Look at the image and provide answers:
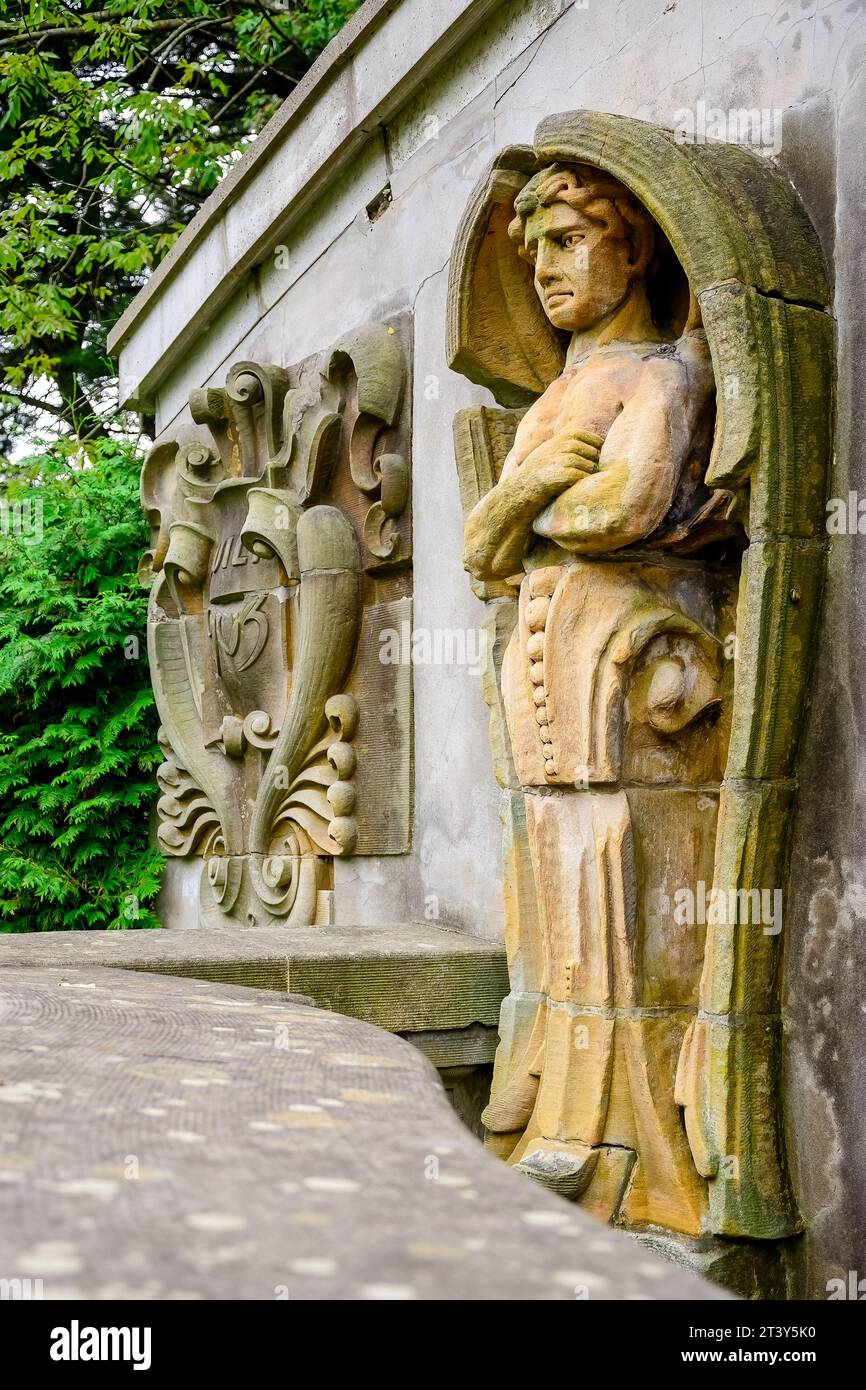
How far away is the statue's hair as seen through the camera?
312 cm

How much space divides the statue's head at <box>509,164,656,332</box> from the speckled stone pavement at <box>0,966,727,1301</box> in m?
1.87

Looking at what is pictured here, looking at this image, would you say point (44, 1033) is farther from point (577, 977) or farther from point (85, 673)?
point (85, 673)

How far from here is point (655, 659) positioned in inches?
119

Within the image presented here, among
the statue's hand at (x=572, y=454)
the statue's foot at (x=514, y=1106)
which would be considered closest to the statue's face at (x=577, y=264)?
the statue's hand at (x=572, y=454)

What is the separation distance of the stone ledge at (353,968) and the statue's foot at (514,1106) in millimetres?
372

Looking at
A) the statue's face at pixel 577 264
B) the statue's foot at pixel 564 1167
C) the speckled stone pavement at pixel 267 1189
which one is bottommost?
the statue's foot at pixel 564 1167

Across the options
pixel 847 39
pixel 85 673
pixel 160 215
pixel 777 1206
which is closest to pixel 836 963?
pixel 777 1206

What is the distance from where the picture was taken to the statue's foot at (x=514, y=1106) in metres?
3.25

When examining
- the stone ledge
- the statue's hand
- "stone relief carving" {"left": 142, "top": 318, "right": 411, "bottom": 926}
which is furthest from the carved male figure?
"stone relief carving" {"left": 142, "top": 318, "right": 411, "bottom": 926}

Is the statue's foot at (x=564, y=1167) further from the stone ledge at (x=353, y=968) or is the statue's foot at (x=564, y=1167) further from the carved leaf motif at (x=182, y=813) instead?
the carved leaf motif at (x=182, y=813)

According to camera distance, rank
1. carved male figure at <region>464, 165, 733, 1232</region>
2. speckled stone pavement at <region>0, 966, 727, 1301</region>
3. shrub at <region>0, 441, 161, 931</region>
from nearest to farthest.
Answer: speckled stone pavement at <region>0, 966, 727, 1301</region> < carved male figure at <region>464, 165, 733, 1232</region> < shrub at <region>0, 441, 161, 931</region>

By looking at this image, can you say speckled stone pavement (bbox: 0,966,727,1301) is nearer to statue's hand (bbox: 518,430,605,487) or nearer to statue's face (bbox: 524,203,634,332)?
statue's hand (bbox: 518,430,605,487)

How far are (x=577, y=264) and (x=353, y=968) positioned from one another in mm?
1669

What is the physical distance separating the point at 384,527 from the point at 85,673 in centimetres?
218
